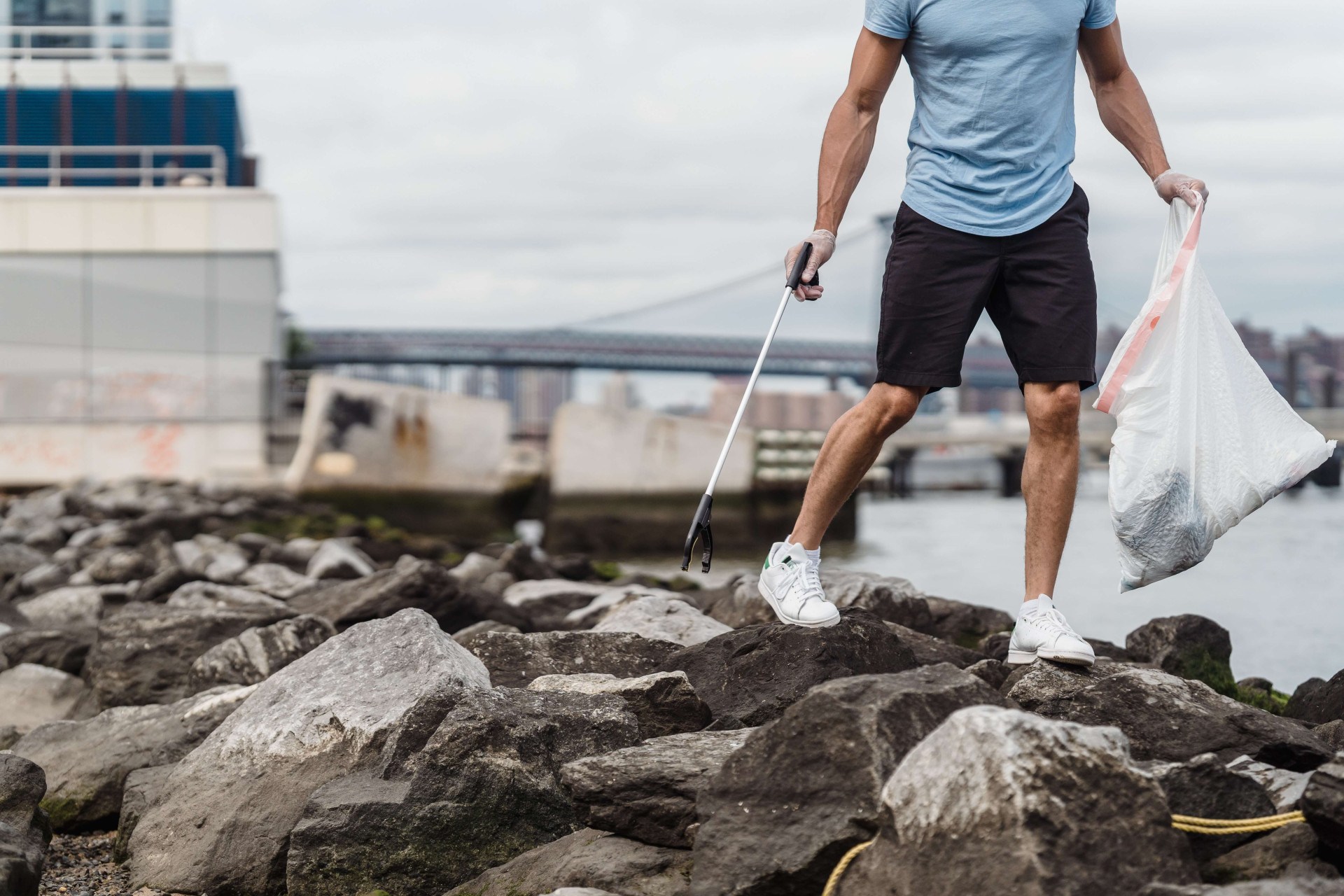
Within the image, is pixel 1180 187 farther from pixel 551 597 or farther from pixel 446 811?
pixel 551 597

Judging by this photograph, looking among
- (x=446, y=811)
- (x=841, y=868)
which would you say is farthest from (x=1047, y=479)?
(x=446, y=811)

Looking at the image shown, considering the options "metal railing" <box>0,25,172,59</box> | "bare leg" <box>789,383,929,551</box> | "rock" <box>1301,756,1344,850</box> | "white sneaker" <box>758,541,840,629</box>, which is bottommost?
"rock" <box>1301,756,1344,850</box>

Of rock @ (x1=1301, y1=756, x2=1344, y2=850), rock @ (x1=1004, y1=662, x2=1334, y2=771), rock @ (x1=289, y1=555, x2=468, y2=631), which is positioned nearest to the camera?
rock @ (x1=1301, y1=756, x2=1344, y2=850)

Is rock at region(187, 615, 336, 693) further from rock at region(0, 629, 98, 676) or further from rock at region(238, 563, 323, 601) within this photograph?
rock at region(238, 563, 323, 601)

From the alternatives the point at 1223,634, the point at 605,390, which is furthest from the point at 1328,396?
the point at 1223,634

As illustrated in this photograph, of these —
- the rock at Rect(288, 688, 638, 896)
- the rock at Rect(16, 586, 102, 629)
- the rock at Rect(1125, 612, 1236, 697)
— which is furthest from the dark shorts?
the rock at Rect(16, 586, 102, 629)

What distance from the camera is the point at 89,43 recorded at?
19.8 meters

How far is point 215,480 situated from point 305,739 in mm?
12702

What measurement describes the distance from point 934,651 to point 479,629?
148 cm

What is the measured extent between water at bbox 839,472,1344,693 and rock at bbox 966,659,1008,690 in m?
3.01

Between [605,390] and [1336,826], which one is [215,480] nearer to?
[605,390]

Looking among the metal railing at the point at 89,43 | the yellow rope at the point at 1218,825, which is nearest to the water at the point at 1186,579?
the yellow rope at the point at 1218,825

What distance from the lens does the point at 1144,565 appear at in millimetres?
2684

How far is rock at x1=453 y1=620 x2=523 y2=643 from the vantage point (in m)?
3.50
